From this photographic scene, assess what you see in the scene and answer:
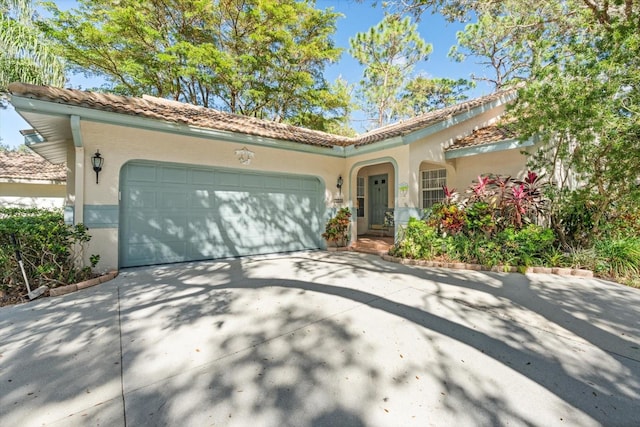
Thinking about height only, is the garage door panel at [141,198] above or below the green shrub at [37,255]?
above

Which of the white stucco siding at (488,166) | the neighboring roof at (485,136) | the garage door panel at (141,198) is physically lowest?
the garage door panel at (141,198)

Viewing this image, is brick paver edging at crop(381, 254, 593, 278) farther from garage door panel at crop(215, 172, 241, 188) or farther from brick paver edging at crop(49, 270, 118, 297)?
brick paver edging at crop(49, 270, 118, 297)

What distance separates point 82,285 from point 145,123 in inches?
133

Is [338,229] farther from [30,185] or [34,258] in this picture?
[30,185]

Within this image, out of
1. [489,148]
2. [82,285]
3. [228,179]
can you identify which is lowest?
[82,285]

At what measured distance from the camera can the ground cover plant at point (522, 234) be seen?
555 cm

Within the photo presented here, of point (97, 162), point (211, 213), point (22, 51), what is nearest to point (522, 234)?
point (211, 213)

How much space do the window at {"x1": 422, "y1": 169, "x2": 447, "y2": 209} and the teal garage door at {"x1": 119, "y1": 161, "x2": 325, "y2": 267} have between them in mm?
3849

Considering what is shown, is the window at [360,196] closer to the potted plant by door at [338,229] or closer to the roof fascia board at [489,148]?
the potted plant by door at [338,229]

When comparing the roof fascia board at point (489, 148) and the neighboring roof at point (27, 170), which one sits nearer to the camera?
the roof fascia board at point (489, 148)

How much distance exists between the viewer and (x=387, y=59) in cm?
1859

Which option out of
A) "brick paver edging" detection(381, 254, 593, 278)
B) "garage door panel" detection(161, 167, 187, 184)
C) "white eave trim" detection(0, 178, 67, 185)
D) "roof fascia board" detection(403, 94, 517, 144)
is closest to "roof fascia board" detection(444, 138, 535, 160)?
"roof fascia board" detection(403, 94, 517, 144)

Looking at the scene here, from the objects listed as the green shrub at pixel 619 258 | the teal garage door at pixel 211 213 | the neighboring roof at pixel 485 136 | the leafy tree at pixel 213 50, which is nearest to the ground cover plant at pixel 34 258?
the teal garage door at pixel 211 213

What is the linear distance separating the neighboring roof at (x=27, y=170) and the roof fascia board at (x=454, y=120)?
13641 mm
